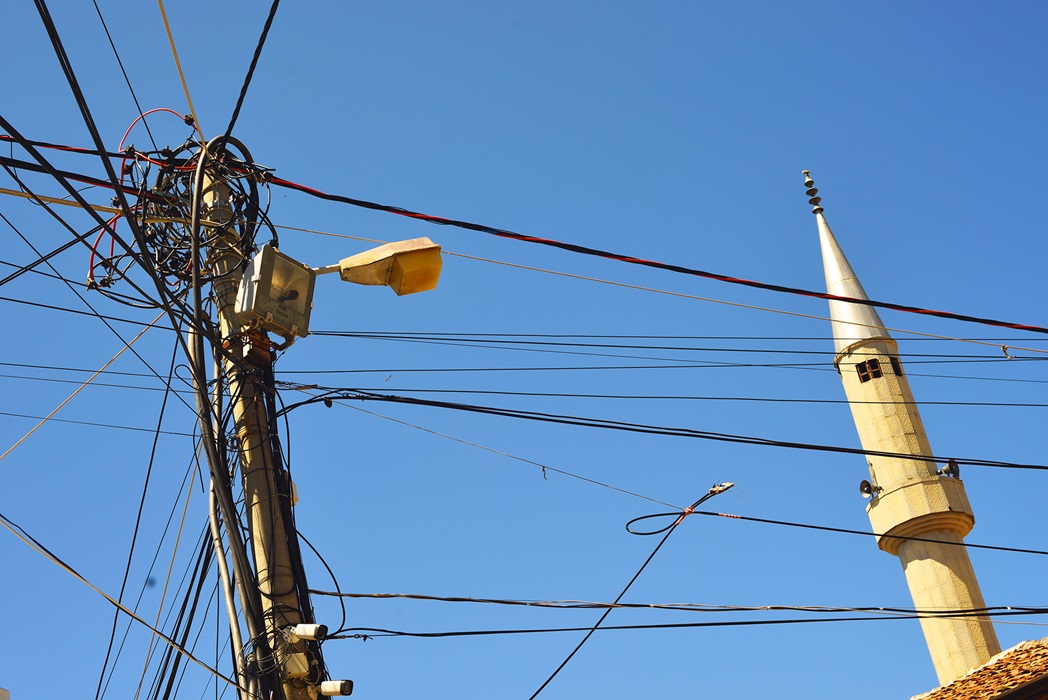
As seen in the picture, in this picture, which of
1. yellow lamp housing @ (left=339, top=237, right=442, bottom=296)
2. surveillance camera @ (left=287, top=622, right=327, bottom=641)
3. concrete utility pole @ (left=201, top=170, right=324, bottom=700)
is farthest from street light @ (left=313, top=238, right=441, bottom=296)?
surveillance camera @ (left=287, top=622, right=327, bottom=641)

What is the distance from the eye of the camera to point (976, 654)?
2005 centimetres

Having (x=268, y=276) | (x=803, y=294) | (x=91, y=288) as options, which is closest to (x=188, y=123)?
(x=91, y=288)

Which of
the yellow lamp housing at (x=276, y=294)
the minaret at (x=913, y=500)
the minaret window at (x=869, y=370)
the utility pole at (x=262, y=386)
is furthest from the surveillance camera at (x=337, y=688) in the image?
the minaret window at (x=869, y=370)

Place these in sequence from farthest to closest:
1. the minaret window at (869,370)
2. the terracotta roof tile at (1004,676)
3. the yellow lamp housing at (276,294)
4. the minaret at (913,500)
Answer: the minaret window at (869,370) → the minaret at (913,500) → the terracotta roof tile at (1004,676) → the yellow lamp housing at (276,294)

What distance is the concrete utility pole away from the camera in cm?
577

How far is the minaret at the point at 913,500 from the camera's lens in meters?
20.5

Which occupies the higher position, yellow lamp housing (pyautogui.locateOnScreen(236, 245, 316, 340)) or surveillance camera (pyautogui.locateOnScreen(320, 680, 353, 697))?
yellow lamp housing (pyautogui.locateOnScreen(236, 245, 316, 340))

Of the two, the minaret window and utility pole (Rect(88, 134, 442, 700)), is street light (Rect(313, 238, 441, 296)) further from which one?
the minaret window

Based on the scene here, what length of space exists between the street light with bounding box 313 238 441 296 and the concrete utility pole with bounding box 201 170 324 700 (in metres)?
0.61

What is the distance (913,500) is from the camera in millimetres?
21344

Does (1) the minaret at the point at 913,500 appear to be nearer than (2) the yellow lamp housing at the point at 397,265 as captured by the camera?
No

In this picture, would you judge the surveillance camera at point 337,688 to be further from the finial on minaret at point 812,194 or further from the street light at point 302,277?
the finial on minaret at point 812,194

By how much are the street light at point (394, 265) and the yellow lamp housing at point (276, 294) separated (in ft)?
0.61

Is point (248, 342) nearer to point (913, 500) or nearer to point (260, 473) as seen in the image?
point (260, 473)
